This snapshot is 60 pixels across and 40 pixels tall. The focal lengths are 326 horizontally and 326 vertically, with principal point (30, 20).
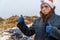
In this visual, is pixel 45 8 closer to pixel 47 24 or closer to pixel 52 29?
pixel 47 24

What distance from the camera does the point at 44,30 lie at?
6.32m

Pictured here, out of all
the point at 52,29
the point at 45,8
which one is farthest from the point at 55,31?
the point at 45,8

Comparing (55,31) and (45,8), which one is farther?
(45,8)

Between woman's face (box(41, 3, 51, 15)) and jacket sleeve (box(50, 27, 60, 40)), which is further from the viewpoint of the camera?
woman's face (box(41, 3, 51, 15))

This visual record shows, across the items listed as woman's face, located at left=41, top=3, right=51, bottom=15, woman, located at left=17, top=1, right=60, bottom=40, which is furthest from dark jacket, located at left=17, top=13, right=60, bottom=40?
woman's face, located at left=41, top=3, right=51, bottom=15

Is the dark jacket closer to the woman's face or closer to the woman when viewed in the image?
the woman

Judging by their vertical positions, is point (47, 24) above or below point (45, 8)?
below

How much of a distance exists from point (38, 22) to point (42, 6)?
328 millimetres

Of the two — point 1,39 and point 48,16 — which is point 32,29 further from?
point 1,39

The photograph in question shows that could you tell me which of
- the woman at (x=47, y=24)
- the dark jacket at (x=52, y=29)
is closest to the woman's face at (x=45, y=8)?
the woman at (x=47, y=24)

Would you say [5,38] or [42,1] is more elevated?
[42,1]

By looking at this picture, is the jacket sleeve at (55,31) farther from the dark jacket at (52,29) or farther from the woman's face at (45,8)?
the woman's face at (45,8)

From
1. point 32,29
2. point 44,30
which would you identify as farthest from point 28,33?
point 44,30

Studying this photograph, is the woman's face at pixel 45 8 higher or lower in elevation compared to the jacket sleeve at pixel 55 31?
higher
